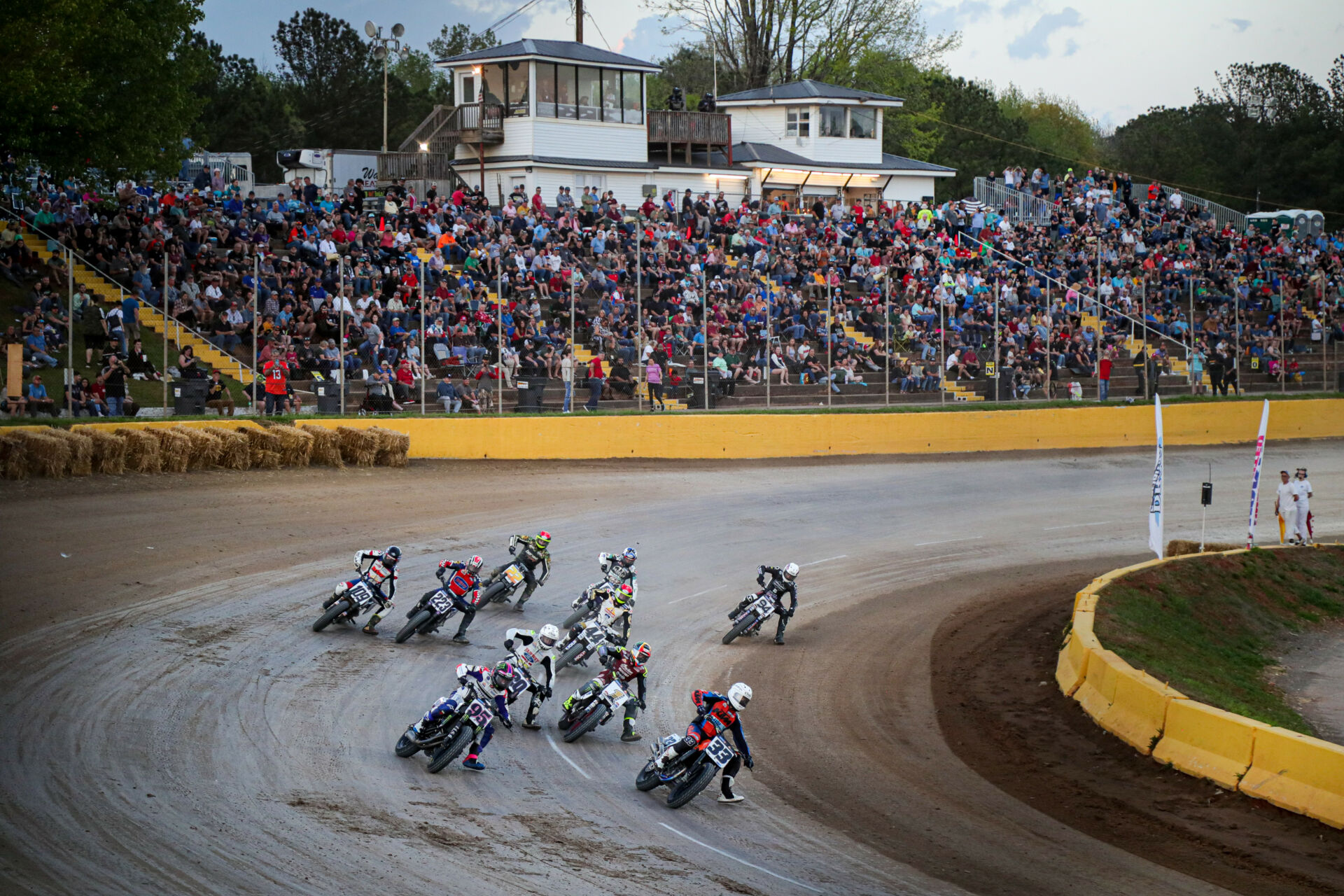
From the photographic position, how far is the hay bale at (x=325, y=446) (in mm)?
23953

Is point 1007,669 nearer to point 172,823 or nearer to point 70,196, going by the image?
point 172,823

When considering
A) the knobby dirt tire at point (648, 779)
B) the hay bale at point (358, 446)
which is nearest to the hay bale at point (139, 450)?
the hay bale at point (358, 446)

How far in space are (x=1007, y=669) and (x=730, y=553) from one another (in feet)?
21.4

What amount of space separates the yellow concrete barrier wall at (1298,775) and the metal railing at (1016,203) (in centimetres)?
4037

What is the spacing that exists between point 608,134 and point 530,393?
823 inches

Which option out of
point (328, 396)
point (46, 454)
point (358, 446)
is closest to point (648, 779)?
point (46, 454)

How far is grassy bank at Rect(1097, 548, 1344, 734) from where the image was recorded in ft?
44.3

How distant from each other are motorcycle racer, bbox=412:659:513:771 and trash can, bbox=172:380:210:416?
15.7 meters

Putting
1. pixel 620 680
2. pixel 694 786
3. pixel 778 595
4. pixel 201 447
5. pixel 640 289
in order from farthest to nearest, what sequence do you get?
pixel 640 289, pixel 201 447, pixel 778 595, pixel 620 680, pixel 694 786

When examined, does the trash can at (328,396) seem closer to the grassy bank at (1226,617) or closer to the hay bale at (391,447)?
the hay bale at (391,447)

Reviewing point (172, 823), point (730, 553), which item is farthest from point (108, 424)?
point (172, 823)

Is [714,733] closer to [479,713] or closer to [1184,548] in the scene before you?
[479,713]

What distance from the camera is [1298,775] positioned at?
9.91 metres

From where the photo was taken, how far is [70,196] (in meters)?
30.5
